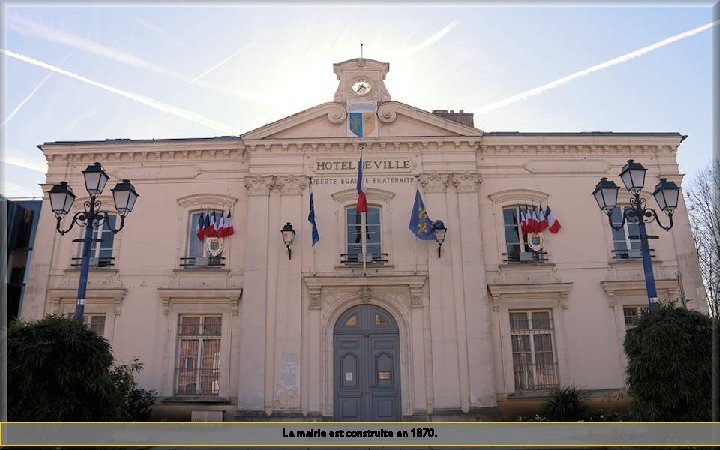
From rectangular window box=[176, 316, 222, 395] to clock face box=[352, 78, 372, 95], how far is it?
715 centimetres

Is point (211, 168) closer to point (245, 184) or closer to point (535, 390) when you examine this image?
point (245, 184)

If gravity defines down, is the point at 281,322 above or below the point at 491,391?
above

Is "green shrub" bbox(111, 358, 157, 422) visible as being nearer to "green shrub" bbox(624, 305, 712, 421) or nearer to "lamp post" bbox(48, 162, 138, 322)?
"lamp post" bbox(48, 162, 138, 322)

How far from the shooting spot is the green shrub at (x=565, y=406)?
1220cm

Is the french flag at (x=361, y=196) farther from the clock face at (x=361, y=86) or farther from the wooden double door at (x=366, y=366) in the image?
the clock face at (x=361, y=86)

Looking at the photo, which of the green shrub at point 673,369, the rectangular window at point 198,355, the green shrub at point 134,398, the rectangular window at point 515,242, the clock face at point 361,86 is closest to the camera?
the green shrub at point 673,369

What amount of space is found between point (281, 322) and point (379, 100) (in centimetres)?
651

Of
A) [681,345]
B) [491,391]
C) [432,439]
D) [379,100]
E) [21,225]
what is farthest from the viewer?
[21,225]

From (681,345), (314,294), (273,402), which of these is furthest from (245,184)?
(681,345)

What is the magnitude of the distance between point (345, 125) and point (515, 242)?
5.51 meters

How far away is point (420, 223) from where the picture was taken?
44.4 feet

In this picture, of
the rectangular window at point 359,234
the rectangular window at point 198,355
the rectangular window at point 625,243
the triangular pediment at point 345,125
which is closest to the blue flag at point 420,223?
the rectangular window at point 359,234

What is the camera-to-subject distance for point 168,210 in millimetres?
14805

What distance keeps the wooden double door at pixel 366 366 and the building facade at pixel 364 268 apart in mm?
35
